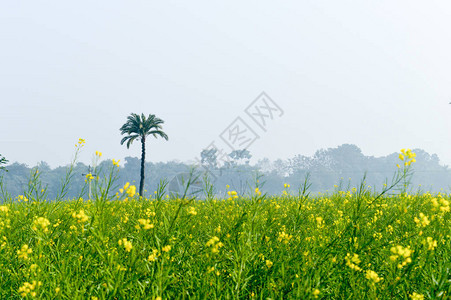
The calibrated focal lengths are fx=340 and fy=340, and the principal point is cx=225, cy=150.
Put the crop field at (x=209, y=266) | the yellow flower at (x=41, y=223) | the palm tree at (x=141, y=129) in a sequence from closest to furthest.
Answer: the crop field at (x=209, y=266), the yellow flower at (x=41, y=223), the palm tree at (x=141, y=129)

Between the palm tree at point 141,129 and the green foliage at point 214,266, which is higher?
the palm tree at point 141,129

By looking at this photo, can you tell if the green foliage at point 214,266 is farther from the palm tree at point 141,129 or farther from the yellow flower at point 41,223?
the palm tree at point 141,129

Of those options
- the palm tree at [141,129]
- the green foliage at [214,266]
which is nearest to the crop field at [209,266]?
the green foliage at [214,266]

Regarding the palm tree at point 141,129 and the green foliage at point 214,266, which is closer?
the green foliage at point 214,266

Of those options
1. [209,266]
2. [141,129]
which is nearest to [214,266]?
[209,266]

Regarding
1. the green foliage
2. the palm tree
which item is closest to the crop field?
the green foliage

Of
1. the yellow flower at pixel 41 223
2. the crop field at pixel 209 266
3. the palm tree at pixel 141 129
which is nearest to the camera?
the crop field at pixel 209 266

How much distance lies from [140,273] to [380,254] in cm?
308

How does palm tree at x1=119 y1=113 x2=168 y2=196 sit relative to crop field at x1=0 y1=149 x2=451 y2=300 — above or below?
above

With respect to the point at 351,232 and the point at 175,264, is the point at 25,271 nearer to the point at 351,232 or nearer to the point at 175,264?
the point at 175,264

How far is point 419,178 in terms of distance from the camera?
451 feet

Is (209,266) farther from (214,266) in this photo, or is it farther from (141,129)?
(141,129)

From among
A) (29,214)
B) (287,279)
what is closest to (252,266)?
(287,279)

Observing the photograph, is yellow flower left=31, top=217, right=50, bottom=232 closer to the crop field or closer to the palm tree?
the crop field
